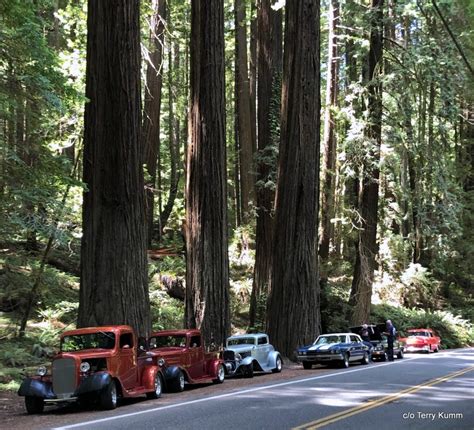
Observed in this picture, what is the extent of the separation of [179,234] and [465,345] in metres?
18.1

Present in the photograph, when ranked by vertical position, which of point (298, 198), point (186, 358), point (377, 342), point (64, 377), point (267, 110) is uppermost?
point (267, 110)

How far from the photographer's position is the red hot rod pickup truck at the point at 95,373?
11141 millimetres

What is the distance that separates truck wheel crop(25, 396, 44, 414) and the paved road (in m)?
1.54

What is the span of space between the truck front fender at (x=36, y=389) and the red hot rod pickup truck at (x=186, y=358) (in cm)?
329

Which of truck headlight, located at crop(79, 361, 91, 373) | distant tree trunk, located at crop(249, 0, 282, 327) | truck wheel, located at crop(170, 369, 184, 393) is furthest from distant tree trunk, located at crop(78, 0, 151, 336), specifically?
distant tree trunk, located at crop(249, 0, 282, 327)

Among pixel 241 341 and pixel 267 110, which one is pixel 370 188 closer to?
pixel 267 110

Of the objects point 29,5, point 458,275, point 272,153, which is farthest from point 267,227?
point 458,275

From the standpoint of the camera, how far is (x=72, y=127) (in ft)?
69.7

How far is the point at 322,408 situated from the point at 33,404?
522 cm

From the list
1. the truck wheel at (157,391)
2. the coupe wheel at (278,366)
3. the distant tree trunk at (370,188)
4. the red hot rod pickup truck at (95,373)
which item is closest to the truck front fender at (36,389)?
the red hot rod pickup truck at (95,373)

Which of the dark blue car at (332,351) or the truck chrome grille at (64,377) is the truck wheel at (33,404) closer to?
the truck chrome grille at (64,377)

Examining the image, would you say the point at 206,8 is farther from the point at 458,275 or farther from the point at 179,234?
the point at 458,275

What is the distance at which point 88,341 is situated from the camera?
12.2 m

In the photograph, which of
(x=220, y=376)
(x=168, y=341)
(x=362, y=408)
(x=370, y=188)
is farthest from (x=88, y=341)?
(x=370, y=188)
